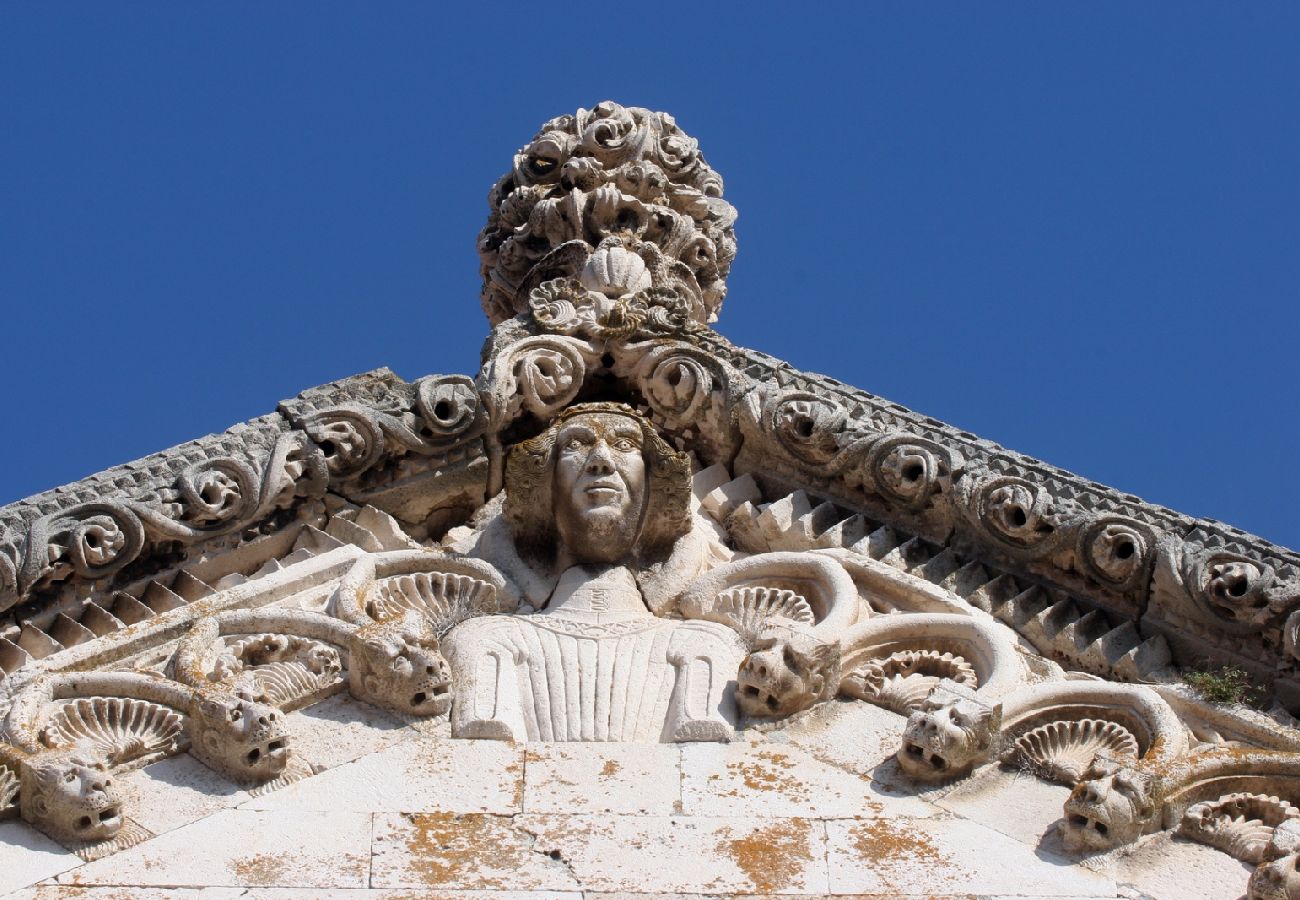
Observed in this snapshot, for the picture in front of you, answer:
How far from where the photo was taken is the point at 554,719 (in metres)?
10.8

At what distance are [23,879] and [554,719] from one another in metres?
A: 2.04

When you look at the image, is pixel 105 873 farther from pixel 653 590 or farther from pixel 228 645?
pixel 653 590

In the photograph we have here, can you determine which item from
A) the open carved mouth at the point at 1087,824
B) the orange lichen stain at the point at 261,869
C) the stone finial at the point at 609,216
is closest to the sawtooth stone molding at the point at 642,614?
the open carved mouth at the point at 1087,824

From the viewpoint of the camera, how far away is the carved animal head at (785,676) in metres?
10.8

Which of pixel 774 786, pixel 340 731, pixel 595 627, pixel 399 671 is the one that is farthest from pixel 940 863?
pixel 340 731

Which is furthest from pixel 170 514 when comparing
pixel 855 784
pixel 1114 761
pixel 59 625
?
pixel 1114 761

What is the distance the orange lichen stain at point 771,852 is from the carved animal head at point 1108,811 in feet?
2.96

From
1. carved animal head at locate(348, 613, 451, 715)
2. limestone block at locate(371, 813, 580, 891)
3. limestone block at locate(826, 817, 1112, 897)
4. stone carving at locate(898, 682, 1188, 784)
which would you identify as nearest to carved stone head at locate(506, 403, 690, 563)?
carved animal head at locate(348, 613, 451, 715)

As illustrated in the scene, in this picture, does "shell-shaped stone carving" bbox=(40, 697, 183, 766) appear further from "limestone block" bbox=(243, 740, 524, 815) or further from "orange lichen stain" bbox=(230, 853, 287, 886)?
"orange lichen stain" bbox=(230, 853, 287, 886)

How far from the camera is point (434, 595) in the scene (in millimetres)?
11664

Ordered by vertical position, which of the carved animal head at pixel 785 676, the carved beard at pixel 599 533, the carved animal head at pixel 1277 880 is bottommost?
the carved animal head at pixel 1277 880

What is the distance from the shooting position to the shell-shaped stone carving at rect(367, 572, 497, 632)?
37.8 ft

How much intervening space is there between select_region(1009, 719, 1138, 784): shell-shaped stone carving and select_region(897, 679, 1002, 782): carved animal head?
0.15 metres

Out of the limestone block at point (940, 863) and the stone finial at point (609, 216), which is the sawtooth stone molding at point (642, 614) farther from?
the stone finial at point (609, 216)
